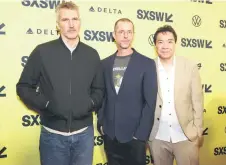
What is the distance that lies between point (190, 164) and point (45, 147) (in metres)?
1.16

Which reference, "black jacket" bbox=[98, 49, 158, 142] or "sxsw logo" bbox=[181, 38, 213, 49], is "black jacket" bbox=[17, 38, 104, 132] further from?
"sxsw logo" bbox=[181, 38, 213, 49]

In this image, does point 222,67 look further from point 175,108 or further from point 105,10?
point 105,10

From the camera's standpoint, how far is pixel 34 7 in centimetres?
239

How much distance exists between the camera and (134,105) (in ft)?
6.84

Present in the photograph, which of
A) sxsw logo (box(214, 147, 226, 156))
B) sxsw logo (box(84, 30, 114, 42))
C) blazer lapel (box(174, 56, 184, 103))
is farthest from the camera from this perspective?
sxsw logo (box(214, 147, 226, 156))

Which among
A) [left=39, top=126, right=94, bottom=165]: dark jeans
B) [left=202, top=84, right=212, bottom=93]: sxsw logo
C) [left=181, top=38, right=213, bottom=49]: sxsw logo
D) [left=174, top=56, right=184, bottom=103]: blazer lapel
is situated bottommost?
[left=39, top=126, right=94, bottom=165]: dark jeans

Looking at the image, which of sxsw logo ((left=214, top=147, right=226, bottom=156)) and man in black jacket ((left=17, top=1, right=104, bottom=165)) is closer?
man in black jacket ((left=17, top=1, right=104, bottom=165))

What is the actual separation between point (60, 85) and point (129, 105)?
55 cm

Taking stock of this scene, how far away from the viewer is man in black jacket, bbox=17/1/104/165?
6.26 ft

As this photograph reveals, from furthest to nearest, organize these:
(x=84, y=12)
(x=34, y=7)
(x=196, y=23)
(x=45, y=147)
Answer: (x=196, y=23) → (x=84, y=12) → (x=34, y=7) → (x=45, y=147)

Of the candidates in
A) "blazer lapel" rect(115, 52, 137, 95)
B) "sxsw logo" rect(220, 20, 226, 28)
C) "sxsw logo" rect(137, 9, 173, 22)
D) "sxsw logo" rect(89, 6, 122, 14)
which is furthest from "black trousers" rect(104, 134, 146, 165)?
"sxsw logo" rect(220, 20, 226, 28)

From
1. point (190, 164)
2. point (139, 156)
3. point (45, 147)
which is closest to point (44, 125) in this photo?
point (45, 147)

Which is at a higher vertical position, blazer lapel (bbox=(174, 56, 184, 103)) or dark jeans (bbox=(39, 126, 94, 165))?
blazer lapel (bbox=(174, 56, 184, 103))

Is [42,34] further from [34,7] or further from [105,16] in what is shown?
[105,16]
